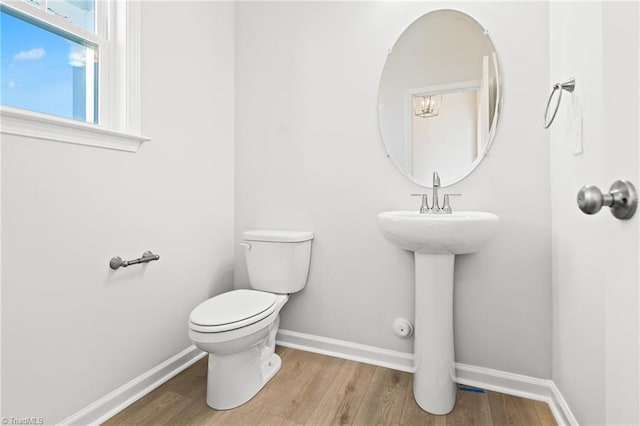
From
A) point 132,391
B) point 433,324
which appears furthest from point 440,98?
point 132,391

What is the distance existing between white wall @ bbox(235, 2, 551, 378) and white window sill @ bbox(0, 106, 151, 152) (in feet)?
2.68

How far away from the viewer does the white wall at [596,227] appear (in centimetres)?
51

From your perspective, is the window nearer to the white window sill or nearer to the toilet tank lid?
the white window sill

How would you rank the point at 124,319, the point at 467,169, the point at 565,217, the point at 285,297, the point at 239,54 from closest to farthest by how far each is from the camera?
1. the point at 565,217
2. the point at 124,319
3. the point at 467,169
4. the point at 285,297
5. the point at 239,54

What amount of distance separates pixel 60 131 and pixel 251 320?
3.37ft

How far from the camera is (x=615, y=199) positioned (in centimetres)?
53

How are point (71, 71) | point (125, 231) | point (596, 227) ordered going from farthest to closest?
1. point (125, 231)
2. point (71, 71)
3. point (596, 227)

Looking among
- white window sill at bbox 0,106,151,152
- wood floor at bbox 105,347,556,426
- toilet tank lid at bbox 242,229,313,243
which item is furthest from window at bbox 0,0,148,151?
wood floor at bbox 105,347,556,426

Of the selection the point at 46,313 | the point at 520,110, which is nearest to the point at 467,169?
the point at 520,110

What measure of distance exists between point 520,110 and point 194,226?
5.80 feet

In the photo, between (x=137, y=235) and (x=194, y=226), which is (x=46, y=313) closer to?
(x=137, y=235)

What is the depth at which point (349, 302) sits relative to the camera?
183 cm

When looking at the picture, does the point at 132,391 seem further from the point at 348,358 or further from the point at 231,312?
the point at 348,358

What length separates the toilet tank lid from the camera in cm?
177
